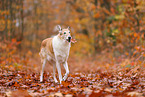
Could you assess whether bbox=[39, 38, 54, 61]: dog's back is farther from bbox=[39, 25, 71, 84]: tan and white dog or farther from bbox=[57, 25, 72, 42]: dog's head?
bbox=[57, 25, 72, 42]: dog's head

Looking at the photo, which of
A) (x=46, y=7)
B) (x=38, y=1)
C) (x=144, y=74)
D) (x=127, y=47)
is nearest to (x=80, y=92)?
(x=144, y=74)

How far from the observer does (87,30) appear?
25500mm

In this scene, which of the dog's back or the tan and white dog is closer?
the tan and white dog

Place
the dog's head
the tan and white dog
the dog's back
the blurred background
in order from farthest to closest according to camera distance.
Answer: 1. the blurred background
2. the dog's back
3. the tan and white dog
4. the dog's head

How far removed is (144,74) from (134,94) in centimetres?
A: 267

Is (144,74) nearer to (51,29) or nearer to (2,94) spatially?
(2,94)

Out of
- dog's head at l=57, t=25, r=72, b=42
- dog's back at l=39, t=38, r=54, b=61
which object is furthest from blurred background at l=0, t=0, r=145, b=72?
dog's head at l=57, t=25, r=72, b=42

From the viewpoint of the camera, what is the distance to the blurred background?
11.8 metres

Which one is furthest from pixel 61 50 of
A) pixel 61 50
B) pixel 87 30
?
pixel 87 30

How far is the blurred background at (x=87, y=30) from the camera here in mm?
11789

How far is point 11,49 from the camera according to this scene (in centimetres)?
1413

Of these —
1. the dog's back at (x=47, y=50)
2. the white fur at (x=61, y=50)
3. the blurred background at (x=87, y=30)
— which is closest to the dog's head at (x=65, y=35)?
the white fur at (x=61, y=50)

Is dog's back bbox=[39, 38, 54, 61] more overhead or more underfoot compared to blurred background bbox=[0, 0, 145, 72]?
more underfoot

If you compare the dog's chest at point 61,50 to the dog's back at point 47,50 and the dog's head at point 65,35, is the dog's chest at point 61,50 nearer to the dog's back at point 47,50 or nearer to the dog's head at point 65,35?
the dog's head at point 65,35
